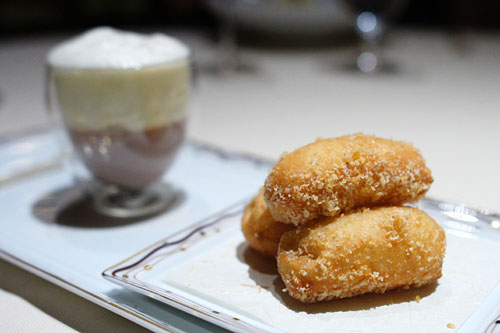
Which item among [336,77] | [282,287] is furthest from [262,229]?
[336,77]

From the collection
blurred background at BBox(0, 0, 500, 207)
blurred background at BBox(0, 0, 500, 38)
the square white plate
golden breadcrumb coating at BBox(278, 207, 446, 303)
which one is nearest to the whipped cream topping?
blurred background at BBox(0, 0, 500, 207)

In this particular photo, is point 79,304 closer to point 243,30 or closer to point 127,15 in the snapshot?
point 243,30

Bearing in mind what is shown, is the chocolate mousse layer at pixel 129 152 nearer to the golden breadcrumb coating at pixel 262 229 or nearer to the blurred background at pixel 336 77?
the blurred background at pixel 336 77

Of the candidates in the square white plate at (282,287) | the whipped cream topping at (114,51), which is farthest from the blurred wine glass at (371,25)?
the square white plate at (282,287)

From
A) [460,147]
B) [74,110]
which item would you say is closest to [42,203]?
[74,110]

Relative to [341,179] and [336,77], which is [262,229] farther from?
[336,77]

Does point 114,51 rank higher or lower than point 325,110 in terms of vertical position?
higher
